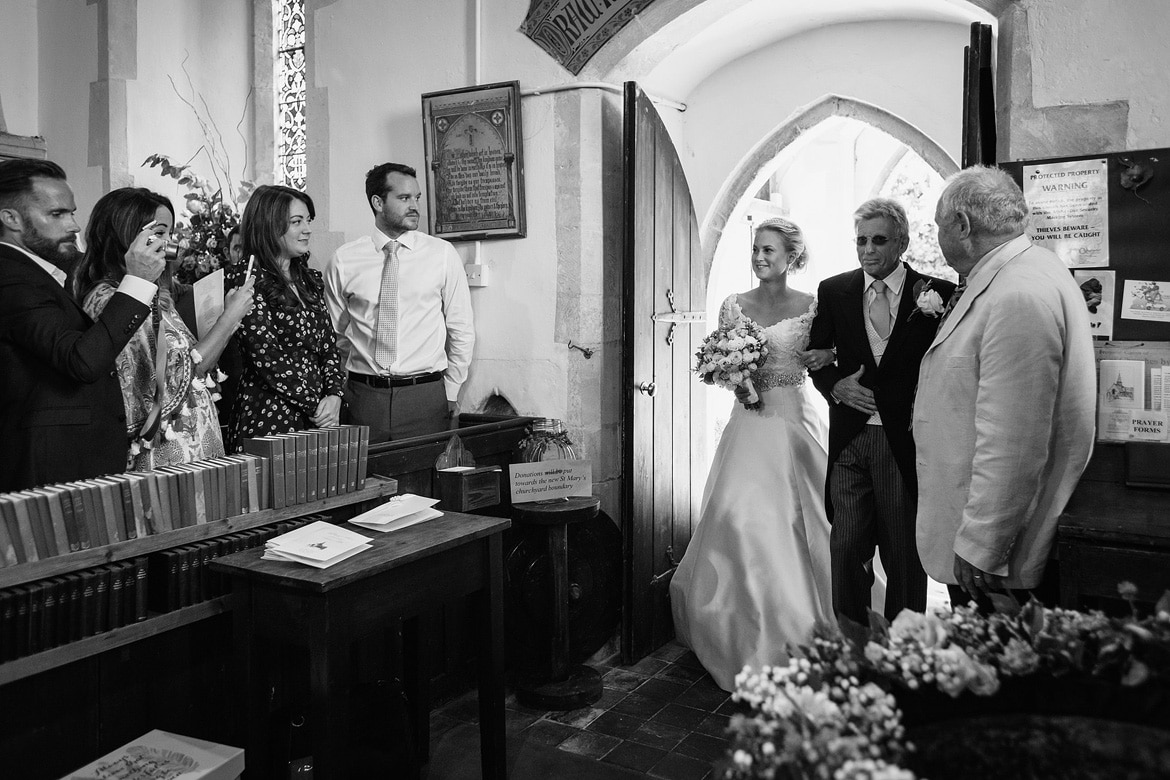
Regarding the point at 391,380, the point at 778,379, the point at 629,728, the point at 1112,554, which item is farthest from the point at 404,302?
the point at 1112,554

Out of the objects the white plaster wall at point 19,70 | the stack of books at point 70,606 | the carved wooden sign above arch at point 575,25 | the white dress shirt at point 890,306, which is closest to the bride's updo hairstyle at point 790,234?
the white dress shirt at point 890,306

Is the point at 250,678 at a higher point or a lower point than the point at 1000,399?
lower

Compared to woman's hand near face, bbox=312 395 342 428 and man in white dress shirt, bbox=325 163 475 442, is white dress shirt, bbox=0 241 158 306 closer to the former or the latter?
woman's hand near face, bbox=312 395 342 428

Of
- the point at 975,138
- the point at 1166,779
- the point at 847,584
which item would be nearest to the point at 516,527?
the point at 847,584

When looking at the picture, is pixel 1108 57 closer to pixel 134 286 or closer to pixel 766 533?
pixel 766 533

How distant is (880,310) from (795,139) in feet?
7.28

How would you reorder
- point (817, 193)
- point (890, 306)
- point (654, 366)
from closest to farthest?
point (890, 306) < point (654, 366) < point (817, 193)

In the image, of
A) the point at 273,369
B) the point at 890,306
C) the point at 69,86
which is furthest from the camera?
the point at 69,86

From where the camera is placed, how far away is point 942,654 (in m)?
1.41

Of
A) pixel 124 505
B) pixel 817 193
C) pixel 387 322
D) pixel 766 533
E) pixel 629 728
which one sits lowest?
pixel 629 728

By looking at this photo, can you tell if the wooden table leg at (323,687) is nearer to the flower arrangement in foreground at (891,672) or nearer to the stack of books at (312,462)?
the stack of books at (312,462)

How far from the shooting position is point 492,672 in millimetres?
2941

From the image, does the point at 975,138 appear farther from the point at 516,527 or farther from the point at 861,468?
the point at 516,527

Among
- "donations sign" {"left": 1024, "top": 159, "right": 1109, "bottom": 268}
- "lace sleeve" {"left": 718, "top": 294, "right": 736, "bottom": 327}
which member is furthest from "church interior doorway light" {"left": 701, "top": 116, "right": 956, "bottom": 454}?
"donations sign" {"left": 1024, "top": 159, "right": 1109, "bottom": 268}
